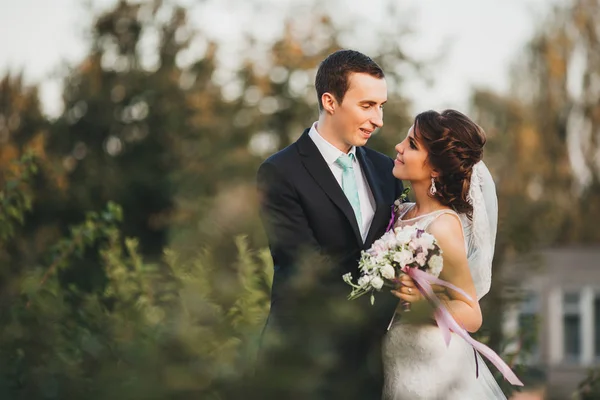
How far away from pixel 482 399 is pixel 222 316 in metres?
3.06

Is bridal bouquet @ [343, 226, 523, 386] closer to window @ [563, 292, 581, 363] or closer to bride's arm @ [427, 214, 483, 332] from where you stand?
bride's arm @ [427, 214, 483, 332]

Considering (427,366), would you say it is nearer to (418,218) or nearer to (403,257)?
(403,257)

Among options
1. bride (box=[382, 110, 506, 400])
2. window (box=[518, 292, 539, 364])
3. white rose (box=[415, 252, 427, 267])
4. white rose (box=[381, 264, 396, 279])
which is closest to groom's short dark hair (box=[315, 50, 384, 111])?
bride (box=[382, 110, 506, 400])

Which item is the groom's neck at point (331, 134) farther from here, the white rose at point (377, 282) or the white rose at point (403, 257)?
the white rose at point (377, 282)

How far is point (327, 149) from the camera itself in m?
4.62

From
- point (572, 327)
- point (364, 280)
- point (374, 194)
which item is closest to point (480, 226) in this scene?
point (374, 194)

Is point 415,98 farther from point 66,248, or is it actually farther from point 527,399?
point 527,399

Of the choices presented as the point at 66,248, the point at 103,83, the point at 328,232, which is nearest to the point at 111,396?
the point at 328,232

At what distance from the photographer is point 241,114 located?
26.8 meters

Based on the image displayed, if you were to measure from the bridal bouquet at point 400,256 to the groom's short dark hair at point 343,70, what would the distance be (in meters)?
0.70

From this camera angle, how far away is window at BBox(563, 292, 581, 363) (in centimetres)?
4334

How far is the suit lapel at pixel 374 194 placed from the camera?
4.52 meters

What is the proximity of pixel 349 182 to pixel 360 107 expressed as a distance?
314 millimetres

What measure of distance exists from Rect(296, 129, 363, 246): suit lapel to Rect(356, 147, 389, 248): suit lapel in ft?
0.44
